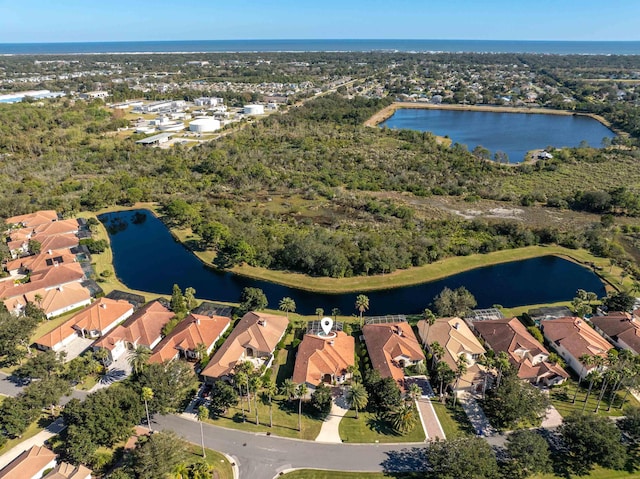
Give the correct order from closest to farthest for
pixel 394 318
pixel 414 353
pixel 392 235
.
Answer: pixel 414 353
pixel 394 318
pixel 392 235

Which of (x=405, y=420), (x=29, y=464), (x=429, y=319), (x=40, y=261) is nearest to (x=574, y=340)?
(x=429, y=319)

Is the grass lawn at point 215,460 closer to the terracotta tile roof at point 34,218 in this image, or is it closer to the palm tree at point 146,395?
the palm tree at point 146,395

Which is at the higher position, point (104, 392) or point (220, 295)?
point (104, 392)

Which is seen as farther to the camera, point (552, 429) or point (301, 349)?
point (301, 349)

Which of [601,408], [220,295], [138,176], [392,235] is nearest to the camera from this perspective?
[601,408]

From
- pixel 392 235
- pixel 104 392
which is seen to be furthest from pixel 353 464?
pixel 392 235

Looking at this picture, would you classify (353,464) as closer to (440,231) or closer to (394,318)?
(394,318)

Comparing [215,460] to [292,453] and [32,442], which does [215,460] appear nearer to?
[292,453]
